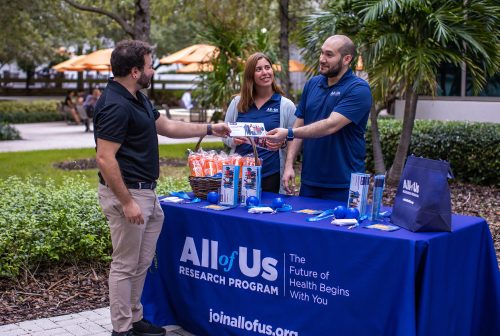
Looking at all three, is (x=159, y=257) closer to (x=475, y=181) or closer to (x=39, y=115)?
(x=475, y=181)

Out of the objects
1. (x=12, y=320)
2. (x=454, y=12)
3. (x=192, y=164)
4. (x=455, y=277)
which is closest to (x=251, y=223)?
(x=192, y=164)

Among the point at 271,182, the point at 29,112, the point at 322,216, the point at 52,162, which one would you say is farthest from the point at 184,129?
the point at 29,112

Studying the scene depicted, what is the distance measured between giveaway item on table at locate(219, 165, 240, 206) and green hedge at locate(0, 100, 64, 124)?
26.5 meters

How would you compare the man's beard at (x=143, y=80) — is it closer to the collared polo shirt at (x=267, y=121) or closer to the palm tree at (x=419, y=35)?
the collared polo shirt at (x=267, y=121)

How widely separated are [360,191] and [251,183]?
845mm

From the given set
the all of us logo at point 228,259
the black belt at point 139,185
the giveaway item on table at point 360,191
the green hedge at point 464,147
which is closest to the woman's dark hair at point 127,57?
the black belt at point 139,185

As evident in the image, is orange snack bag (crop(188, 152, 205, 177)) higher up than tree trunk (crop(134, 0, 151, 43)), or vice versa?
tree trunk (crop(134, 0, 151, 43))

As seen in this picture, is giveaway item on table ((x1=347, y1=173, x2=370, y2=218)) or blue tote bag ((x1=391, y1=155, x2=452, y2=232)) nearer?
blue tote bag ((x1=391, y1=155, x2=452, y2=232))

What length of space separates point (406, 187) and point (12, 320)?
10.5 feet

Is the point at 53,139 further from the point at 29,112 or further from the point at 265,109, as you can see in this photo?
the point at 265,109

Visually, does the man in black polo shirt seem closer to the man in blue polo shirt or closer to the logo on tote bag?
the man in blue polo shirt

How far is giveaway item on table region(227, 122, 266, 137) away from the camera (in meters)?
5.20

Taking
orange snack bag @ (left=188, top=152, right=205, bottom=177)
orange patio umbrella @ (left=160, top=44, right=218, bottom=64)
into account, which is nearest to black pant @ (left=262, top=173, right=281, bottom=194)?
orange snack bag @ (left=188, top=152, right=205, bottom=177)

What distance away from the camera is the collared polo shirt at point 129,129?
4473 millimetres
